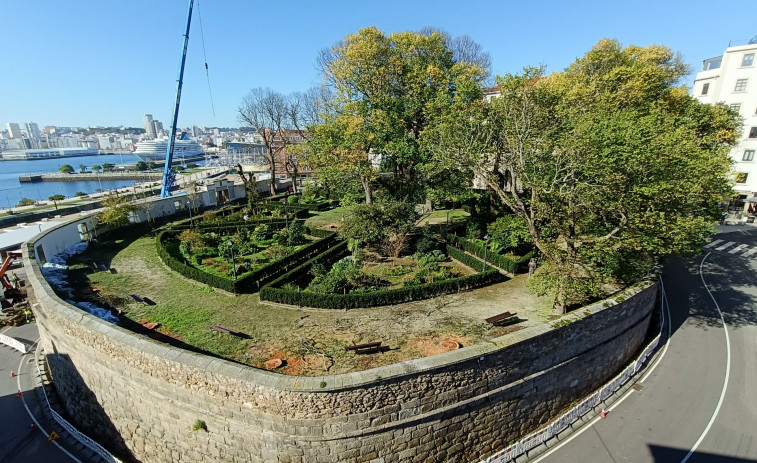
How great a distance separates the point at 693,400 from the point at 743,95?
38.3 meters

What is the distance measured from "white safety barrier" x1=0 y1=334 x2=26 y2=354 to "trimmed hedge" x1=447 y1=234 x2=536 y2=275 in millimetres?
26843

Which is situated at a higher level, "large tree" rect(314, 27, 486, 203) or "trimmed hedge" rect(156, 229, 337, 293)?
"large tree" rect(314, 27, 486, 203)

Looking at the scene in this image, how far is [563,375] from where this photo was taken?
541 inches

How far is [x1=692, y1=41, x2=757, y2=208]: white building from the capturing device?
115 feet

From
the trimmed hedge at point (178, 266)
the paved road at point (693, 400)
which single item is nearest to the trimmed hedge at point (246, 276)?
the trimmed hedge at point (178, 266)

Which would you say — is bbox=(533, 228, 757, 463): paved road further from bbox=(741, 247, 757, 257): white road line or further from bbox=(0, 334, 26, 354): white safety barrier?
bbox=(0, 334, 26, 354): white safety barrier

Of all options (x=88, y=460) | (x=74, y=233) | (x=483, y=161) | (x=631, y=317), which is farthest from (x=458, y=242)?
(x=74, y=233)

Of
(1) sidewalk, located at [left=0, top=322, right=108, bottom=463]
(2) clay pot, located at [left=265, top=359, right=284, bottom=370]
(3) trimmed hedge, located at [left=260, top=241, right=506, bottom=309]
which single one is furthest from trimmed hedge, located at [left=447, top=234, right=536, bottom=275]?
(1) sidewalk, located at [left=0, top=322, right=108, bottom=463]

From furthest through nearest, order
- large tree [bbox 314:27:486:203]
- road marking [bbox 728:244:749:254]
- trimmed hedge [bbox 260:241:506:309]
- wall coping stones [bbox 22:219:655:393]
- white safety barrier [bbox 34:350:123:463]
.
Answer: road marking [bbox 728:244:749:254], large tree [bbox 314:27:486:203], trimmed hedge [bbox 260:241:506:309], white safety barrier [bbox 34:350:123:463], wall coping stones [bbox 22:219:655:393]

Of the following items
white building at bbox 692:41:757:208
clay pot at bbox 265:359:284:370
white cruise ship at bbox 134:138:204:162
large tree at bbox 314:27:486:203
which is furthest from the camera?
A: white cruise ship at bbox 134:138:204:162

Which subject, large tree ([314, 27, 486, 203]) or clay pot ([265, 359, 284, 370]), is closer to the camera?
→ clay pot ([265, 359, 284, 370])

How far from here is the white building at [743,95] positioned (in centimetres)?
3516

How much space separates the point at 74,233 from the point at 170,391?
841 inches

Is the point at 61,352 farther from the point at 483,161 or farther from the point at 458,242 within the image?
the point at 483,161
